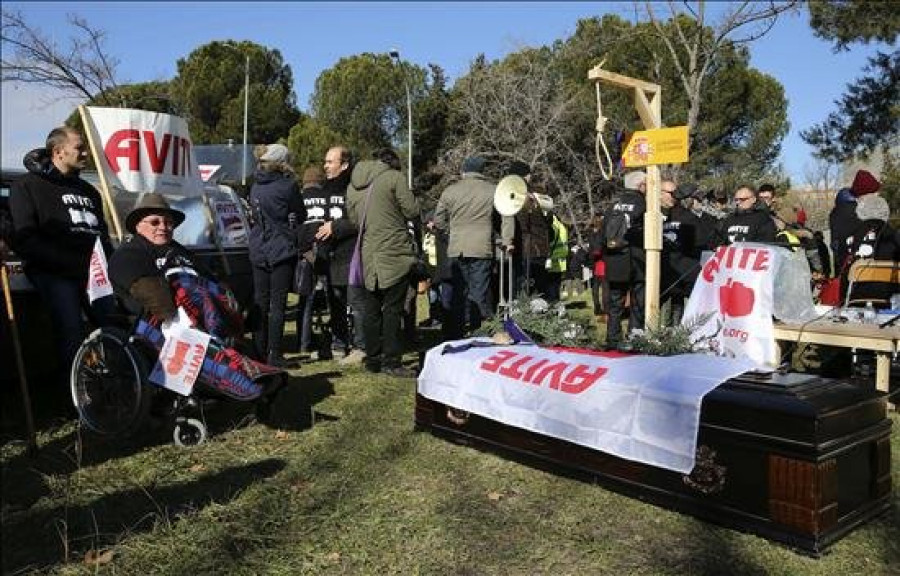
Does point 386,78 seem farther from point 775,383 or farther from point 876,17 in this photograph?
point 775,383

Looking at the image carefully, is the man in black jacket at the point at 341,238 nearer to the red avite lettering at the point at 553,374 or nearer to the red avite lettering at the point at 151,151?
the red avite lettering at the point at 151,151

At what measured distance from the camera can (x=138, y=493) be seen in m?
3.99

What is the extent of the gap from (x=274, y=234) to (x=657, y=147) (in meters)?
3.16

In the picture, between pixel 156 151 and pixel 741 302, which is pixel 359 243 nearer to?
pixel 156 151

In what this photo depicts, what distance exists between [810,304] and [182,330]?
462 centimetres

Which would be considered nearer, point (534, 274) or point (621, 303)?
point (621, 303)

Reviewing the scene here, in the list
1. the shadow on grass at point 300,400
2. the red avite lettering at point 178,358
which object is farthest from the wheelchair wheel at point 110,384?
the shadow on grass at point 300,400

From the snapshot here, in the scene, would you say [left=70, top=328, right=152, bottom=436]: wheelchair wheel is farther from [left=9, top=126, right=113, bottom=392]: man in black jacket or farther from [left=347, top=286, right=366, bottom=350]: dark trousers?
[left=347, top=286, right=366, bottom=350]: dark trousers

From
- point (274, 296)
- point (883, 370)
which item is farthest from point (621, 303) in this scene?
point (274, 296)

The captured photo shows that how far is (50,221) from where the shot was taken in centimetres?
500

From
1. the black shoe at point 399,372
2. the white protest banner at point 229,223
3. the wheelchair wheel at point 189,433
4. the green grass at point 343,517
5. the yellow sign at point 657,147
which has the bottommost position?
the green grass at point 343,517

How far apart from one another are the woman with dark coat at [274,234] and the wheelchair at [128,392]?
6.08ft

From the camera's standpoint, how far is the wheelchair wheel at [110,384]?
438 cm

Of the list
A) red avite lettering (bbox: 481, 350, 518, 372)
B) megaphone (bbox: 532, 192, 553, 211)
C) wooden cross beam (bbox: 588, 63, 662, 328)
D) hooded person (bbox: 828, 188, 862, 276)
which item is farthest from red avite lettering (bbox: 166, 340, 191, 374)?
hooded person (bbox: 828, 188, 862, 276)
